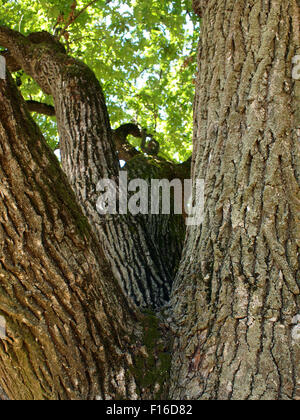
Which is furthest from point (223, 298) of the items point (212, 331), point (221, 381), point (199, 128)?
point (199, 128)

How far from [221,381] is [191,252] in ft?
2.73

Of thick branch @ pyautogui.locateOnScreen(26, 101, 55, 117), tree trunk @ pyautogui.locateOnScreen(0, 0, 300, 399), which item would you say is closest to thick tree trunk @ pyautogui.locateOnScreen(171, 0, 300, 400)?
tree trunk @ pyautogui.locateOnScreen(0, 0, 300, 399)

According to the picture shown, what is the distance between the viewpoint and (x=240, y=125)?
257cm

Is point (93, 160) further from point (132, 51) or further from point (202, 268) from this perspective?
point (132, 51)

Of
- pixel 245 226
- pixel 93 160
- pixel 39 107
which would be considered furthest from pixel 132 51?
pixel 245 226

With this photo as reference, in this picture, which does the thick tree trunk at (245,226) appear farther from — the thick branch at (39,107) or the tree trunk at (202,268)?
the thick branch at (39,107)

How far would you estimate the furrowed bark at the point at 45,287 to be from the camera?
1.88 meters

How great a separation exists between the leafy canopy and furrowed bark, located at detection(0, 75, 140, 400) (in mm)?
3957

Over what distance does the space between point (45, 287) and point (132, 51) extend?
5.51m

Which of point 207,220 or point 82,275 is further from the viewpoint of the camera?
point 207,220

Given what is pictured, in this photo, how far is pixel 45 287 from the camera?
1.95 meters

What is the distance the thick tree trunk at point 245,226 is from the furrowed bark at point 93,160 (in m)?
0.53

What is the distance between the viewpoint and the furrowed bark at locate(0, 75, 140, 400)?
1.88m
